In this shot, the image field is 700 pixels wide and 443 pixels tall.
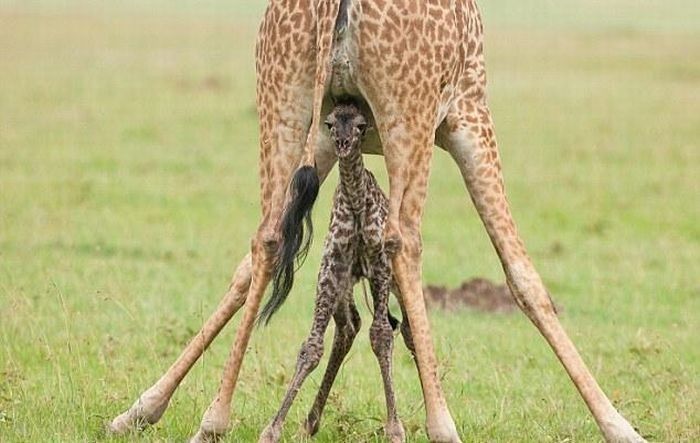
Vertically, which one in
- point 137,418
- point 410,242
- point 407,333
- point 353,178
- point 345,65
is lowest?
point 137,418

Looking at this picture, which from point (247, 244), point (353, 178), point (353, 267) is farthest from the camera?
point (247, 244)

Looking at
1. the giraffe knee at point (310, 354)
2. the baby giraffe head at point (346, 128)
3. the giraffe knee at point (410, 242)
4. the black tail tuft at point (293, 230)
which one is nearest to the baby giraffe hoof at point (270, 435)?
the giraffe knee at point (310, 354)

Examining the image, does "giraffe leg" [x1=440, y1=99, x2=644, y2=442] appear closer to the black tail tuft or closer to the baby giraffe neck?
the baby giraffe neck

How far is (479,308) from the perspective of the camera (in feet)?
32.8

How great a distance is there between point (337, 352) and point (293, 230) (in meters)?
0.87

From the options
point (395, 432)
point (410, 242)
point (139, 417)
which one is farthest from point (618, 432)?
point (139, 417)

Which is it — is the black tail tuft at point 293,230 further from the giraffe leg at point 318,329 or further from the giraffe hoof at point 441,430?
the giraffe hoof at point 441,430

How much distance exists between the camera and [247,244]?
12.3 meters

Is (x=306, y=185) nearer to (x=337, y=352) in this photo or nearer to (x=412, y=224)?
(x=412, y=224)

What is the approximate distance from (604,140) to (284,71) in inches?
509

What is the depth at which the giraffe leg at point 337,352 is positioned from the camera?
21.5ft

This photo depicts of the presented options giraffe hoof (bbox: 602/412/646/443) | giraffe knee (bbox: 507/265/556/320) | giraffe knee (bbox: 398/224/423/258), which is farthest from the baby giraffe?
giraffe hoof (bbox: 602/412/646/443)

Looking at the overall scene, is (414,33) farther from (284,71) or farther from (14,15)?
(14,15)

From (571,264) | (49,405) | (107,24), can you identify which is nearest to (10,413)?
(49,405)
